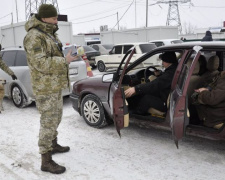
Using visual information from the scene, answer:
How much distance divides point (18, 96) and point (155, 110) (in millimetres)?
3842

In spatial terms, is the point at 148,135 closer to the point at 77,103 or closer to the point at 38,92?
the point at 77,103

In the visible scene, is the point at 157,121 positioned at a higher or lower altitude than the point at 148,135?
higher

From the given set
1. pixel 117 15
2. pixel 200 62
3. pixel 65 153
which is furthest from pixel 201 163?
pixel 117 15

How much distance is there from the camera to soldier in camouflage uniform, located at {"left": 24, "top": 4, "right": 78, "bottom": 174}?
3115mm

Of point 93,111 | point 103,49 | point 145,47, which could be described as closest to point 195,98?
point 93,111

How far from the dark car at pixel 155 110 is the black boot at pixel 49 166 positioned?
96 cm

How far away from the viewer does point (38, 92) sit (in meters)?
3.26

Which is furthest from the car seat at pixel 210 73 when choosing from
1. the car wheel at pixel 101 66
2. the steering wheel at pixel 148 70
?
the car wheel at pixel 101 66

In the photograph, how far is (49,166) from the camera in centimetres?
337

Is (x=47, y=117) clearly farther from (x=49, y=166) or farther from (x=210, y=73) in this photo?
(x=210, y=73)

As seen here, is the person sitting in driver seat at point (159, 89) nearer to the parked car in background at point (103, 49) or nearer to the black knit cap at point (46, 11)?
the black knit cap at point (46, 11)

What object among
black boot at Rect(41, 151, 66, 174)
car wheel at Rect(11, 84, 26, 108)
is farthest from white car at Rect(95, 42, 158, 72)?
black boot at Rect(41, 151, 66, 174)

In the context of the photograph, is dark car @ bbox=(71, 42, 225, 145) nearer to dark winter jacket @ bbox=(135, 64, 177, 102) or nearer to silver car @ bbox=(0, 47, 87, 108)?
dark winter jacket @ bbox=(135, 64, 177, 102)

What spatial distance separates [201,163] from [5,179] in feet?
8.26
